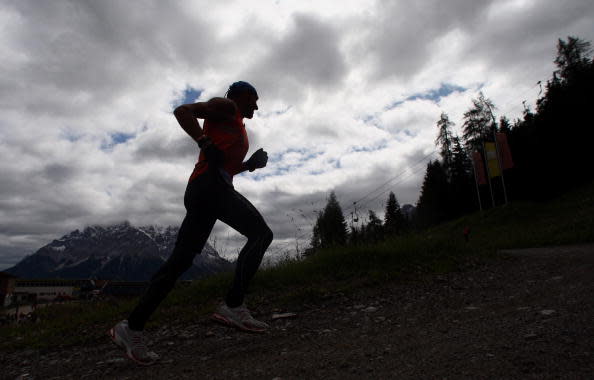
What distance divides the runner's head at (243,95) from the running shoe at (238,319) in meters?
1.95

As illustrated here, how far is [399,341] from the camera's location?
2754 mm

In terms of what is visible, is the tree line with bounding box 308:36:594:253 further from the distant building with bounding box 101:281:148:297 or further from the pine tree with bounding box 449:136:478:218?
the distant building with bounding box 101:281:148:297

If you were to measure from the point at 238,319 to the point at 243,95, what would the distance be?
2.16 m

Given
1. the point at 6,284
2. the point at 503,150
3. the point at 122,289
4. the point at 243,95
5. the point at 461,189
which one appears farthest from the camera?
the point at 6,284

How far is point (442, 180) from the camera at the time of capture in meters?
47.5

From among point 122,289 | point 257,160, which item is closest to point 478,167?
point 122,289

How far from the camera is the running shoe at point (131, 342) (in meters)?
2.75

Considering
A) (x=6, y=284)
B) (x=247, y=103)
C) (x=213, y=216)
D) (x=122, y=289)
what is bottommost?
(x=6, y=284)

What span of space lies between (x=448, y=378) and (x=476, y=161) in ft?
99.6

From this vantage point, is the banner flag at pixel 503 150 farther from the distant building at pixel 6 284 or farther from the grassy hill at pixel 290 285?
the distant building at pixel 6 284

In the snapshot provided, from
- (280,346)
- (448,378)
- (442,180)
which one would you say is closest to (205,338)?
(280,346)

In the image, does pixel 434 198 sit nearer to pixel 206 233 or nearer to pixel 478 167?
pixel 478 167

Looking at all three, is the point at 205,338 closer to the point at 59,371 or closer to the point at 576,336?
the point at 59,371

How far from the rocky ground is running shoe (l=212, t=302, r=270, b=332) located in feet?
0.66
